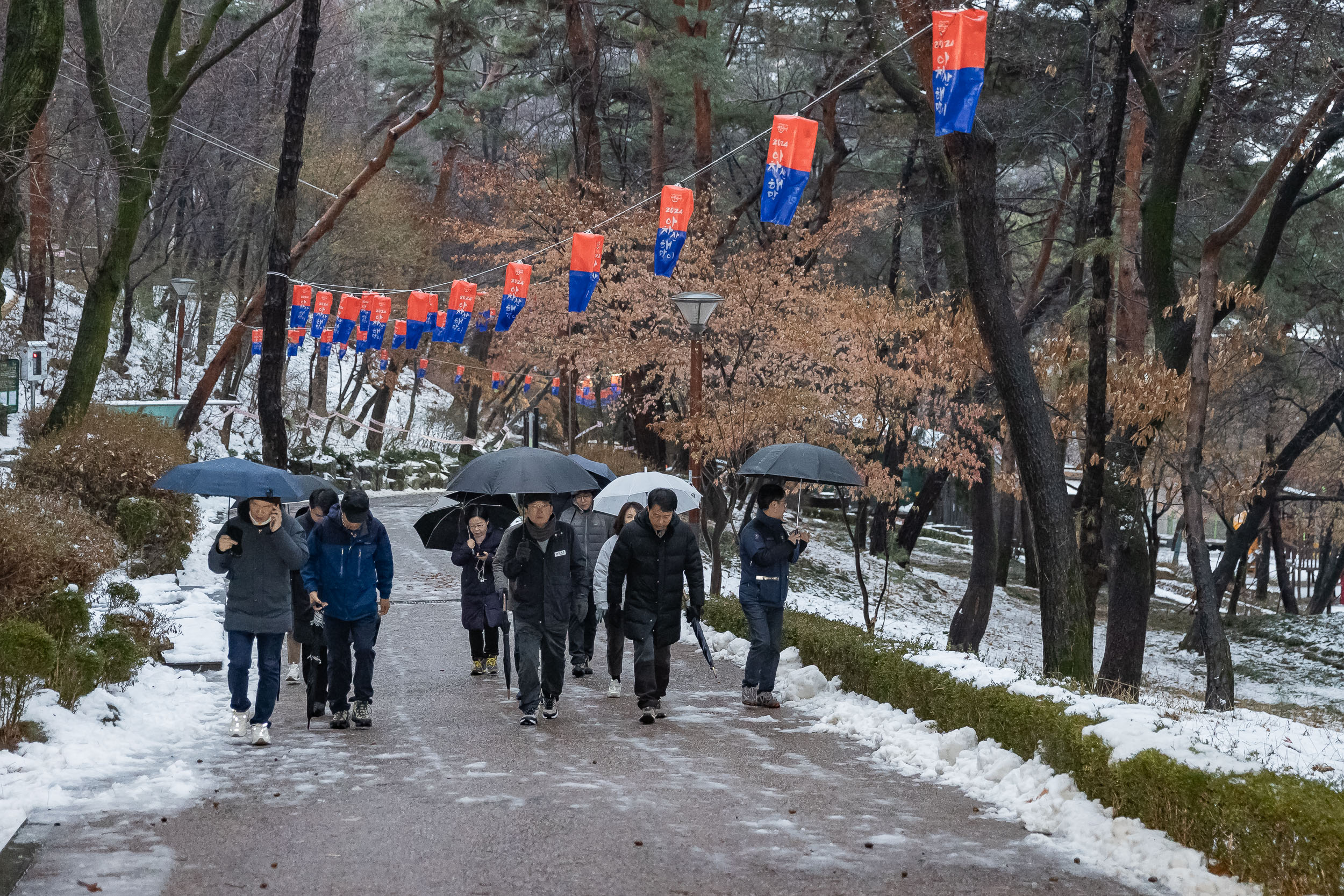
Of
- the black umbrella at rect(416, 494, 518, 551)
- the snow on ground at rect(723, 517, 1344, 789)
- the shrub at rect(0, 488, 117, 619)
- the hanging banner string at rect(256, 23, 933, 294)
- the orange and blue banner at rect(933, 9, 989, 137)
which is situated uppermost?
the hanging banner string at rect(256, 23, 933, 294)

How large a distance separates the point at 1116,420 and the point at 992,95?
684 centimetres

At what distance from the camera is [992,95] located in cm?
1905

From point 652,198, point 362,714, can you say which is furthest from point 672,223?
point 362,714

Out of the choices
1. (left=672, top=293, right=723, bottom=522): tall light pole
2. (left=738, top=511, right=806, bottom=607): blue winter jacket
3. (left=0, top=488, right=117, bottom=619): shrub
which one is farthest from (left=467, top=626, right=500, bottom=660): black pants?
(left=672, top=293, right=723, bottom=522): tall light pole

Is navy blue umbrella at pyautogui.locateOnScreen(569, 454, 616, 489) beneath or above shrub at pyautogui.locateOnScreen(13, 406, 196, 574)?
above

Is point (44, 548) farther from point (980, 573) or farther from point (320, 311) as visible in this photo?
point (320, 311)

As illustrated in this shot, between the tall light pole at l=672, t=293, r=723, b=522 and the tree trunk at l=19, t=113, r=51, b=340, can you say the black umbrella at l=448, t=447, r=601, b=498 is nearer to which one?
the tall light pole at l=672, t=293, r=723, b=522

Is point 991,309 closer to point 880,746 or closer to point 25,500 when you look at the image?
point 880,746

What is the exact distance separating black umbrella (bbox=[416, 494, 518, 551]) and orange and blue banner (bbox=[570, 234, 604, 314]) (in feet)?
25.5

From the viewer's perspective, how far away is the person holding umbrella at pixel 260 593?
25.4 feet

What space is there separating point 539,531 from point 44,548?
393cm

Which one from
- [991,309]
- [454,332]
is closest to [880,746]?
[991,309]

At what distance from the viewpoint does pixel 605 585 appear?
10586mm

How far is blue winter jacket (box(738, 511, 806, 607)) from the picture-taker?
30.3ft
